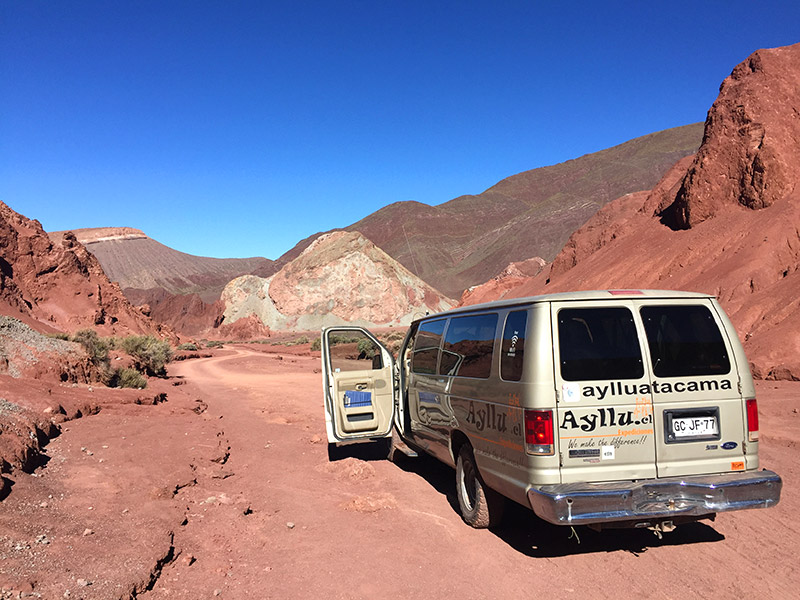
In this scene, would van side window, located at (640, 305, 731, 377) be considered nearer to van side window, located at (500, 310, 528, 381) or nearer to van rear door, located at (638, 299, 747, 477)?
van rear door, located at (638, 299, 747, 477)

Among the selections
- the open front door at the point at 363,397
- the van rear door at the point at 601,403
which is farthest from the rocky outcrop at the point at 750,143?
the van rear door at the point at 601,403

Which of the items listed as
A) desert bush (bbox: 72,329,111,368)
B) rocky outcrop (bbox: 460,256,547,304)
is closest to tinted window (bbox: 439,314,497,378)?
desert bush (bbox: 72,329,111,368)

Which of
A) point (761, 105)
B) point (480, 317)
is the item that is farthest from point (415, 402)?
point (761, 105)

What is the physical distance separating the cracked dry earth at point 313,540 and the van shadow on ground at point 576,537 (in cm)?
2

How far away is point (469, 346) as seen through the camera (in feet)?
19.0

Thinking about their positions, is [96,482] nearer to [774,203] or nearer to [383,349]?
[383,349]

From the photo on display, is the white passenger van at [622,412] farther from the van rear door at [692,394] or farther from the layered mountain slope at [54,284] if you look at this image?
the layered mountain slope at [54,284]

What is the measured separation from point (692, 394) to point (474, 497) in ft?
7.46

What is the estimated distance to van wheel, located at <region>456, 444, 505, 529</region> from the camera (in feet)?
17.7

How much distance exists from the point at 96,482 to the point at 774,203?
27.1m

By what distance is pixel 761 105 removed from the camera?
86.9 feet

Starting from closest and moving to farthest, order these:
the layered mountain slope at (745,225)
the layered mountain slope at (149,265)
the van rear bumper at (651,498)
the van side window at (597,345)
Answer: the van rear bumper at (651,498) → the van side window at (597,345) → the layered mountain slope at (745,225) → the layered mountain slope at (149,265)

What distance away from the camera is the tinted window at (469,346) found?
536cm

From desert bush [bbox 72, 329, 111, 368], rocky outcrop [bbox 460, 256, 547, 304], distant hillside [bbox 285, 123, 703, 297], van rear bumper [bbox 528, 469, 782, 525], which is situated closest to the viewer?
van rear bumper [bbox 528, 469, 782, 525]
